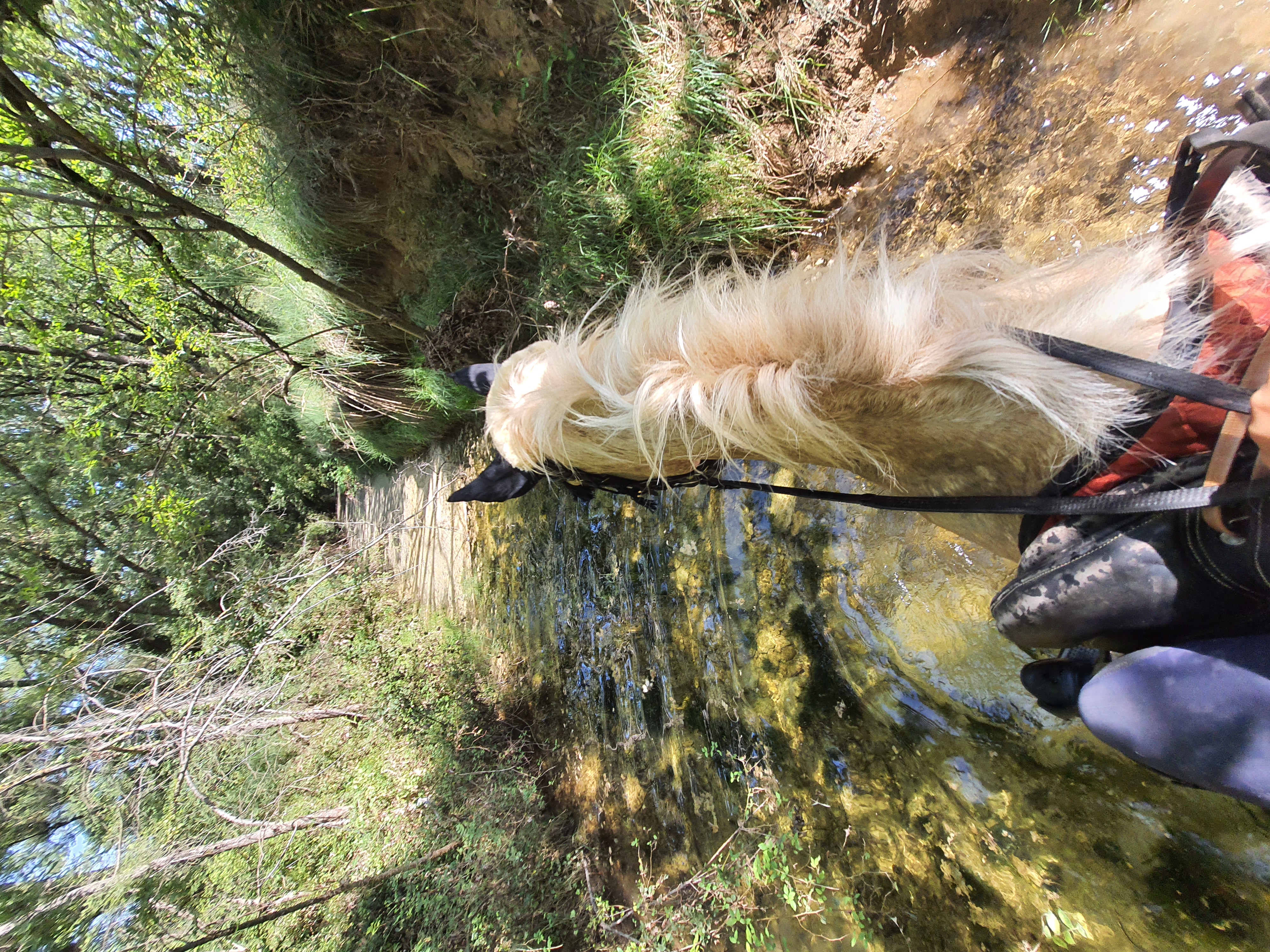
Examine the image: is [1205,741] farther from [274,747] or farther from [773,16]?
[274,747]

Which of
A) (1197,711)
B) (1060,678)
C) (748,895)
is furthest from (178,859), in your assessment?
(1197,711)

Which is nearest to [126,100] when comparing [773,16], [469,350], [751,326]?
[469,350]

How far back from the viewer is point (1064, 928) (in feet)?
5.61

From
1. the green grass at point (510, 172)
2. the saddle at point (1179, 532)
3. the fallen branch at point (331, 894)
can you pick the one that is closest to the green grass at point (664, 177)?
the green grass at point (510, 172)

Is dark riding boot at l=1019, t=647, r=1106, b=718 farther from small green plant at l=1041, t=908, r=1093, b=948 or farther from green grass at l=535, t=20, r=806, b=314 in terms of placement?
green grass at l=535, t=20, r=806, b=314

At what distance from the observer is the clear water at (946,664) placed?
5.18 ft

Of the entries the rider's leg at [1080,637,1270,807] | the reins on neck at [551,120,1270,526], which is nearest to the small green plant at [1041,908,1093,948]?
the rider's leg at [1080,637,1270,807]

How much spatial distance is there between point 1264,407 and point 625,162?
105 inches

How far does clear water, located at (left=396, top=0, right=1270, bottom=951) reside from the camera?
158 centimetres

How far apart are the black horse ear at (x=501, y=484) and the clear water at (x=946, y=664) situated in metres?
1.35

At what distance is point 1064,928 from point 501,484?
2348 millimetres

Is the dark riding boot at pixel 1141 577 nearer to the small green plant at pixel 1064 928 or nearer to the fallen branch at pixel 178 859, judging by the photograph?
the small green plant at pixel 1064 928

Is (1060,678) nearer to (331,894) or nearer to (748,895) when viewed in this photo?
(748,895)

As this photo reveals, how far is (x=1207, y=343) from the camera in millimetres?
897
